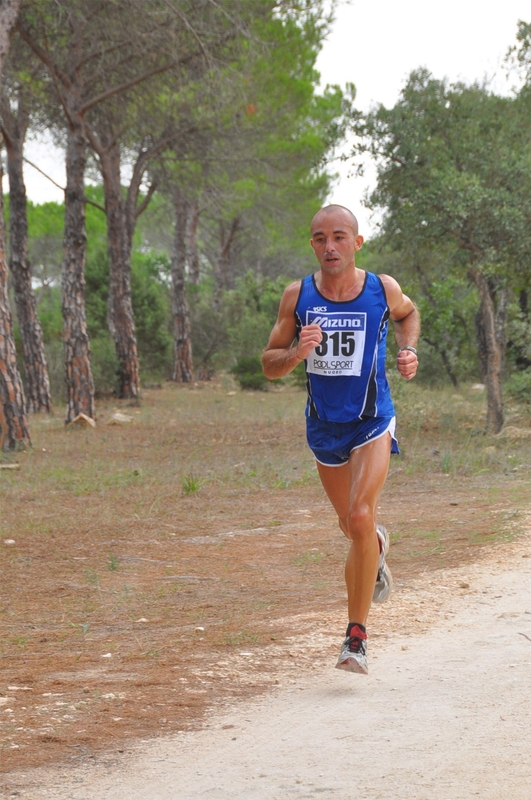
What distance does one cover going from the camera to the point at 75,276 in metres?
18.2

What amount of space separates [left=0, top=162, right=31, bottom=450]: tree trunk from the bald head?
9698 mm

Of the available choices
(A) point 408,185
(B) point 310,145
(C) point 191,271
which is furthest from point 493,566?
(C) point 191,271

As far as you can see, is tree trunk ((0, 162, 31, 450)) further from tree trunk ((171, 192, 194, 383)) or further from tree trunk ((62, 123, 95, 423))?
tree trunk ((171, 192, 194, 383))

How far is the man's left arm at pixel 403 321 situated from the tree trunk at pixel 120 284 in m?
19.1

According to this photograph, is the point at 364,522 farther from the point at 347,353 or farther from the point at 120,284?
the point at 120,284

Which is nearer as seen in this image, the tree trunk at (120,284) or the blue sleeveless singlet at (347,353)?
the blue sleeveless singlet at (347,353)

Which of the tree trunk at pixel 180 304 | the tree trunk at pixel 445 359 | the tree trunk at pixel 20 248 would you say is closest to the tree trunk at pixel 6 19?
the tree trunk at pixel 20 248

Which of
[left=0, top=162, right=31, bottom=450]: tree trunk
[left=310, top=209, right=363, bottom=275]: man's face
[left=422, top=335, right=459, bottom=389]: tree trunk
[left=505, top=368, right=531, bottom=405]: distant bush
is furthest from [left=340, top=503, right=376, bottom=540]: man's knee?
[left=422, top=335, right=459, bottom=389]: tree trunk

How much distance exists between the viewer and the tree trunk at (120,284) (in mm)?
23672

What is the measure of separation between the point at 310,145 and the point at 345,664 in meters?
23.1

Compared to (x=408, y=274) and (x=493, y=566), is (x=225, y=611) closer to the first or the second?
(x=493, y=566)

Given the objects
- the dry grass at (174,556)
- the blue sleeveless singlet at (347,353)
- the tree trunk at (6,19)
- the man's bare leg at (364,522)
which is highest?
the tree trunk at (6,19)

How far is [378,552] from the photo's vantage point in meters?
4.86

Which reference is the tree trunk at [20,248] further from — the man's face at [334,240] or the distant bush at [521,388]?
the man's face at [334,240]
